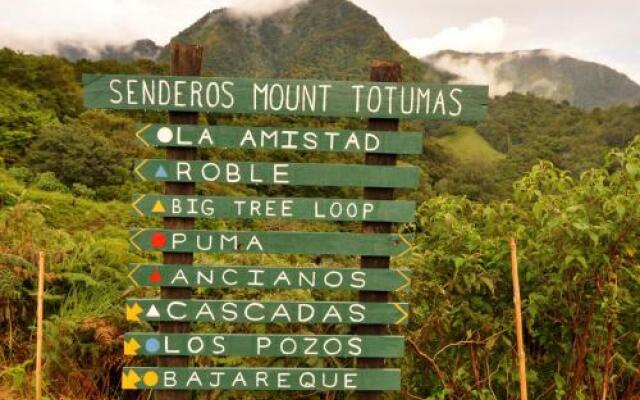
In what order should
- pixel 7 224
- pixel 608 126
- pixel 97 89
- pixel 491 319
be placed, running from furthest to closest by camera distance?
pixel 608 126 < pixel 7 224 < pixel 491 319 < pixel 97 89

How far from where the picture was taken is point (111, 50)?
188875mm

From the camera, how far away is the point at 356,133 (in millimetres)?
3590

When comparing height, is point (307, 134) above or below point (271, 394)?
above

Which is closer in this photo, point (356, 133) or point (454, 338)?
point (356, 133)

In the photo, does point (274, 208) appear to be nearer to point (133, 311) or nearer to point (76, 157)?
point (133, 311)

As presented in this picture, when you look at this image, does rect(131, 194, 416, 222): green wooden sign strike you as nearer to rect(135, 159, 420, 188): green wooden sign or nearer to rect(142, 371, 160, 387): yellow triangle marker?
rect(135, 159, 420, 188): green wooden sign

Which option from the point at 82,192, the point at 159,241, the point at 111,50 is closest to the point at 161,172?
the point at 159,241

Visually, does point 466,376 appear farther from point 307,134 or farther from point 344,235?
point 307,134

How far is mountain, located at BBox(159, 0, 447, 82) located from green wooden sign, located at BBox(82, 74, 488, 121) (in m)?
92.4

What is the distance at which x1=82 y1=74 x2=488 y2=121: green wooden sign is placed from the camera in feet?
11.7

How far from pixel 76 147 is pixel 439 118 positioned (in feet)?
71.0

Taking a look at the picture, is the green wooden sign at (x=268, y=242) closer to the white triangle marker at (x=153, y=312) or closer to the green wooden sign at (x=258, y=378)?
the white triangle marker at (x=153, y=312)

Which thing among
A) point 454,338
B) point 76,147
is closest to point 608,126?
point 76,147

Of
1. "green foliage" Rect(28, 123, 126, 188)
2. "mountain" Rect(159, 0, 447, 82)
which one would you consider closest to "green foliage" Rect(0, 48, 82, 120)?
"green foliage" Rect(28, 123, 126, 188)
